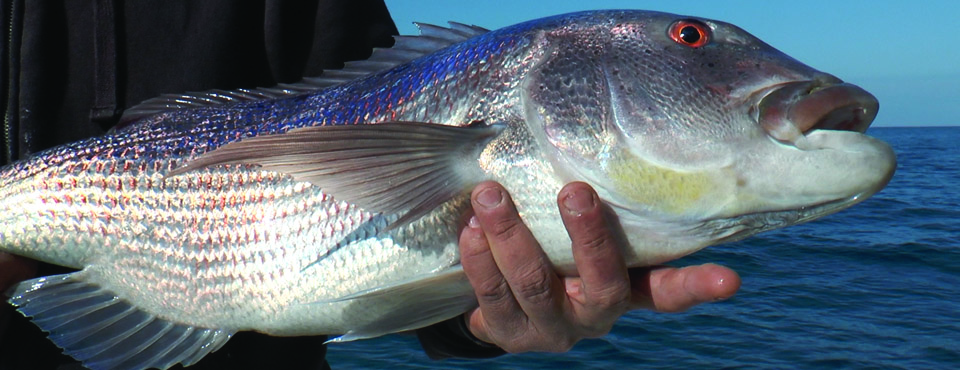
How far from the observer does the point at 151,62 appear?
2.88 metres

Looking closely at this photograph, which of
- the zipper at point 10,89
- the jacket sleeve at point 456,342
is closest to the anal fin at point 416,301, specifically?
the jacket sleeve at point 456,342

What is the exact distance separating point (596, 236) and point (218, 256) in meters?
1.08

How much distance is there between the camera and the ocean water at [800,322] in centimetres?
973

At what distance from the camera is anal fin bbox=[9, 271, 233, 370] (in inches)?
101

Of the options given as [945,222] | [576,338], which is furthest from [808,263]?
[576,338]

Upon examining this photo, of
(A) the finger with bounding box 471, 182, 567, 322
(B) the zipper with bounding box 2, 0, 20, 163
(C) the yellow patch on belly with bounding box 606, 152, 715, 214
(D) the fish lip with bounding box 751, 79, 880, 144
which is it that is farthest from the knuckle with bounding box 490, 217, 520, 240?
(B) the zipper with bounding box 2, 0, 20, 163

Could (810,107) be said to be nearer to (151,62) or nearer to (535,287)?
(535,287)

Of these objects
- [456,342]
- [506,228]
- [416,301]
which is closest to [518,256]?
[506,228]

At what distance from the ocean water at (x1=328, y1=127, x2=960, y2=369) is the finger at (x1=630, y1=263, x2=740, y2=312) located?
7.27 metres

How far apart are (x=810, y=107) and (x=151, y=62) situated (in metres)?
2.17

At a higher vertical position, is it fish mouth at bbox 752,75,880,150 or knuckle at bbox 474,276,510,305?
fish mouth at bbox 752,75,880,150

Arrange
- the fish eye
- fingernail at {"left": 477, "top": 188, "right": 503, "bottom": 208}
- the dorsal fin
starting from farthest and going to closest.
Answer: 1. the dorsal fin
2. the fish eye
3. fingernail at {"left": 477, "top": 188, "right": 503, "bottom": 208}

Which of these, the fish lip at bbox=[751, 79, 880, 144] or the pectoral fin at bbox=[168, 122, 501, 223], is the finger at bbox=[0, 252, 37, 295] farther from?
the fish lip at bbox=[751, 79, 880, 144]

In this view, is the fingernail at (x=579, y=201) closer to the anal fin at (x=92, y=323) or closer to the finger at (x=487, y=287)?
the finger at (x=487, y=287)
